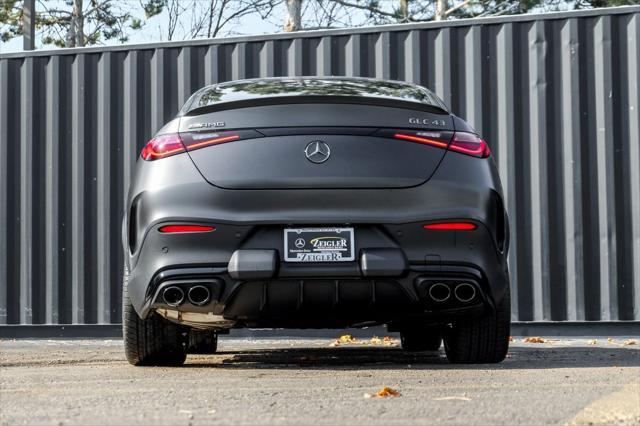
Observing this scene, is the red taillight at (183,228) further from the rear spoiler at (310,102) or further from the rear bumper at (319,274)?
the rear spoiler at (310,102)

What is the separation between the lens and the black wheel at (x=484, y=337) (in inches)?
232

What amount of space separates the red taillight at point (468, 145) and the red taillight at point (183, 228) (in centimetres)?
121

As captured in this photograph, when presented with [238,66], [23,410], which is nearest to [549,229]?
[238,66]

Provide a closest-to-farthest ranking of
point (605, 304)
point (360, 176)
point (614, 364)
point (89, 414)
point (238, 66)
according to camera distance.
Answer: point (89, 414) < point (360, 176) < point (614, 364) < point (605, 304) < point (238, 66)

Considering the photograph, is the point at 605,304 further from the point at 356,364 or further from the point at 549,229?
the point at 356,364

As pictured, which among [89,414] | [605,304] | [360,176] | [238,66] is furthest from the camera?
[238,66]

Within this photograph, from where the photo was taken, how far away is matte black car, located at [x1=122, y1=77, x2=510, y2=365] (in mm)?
5406

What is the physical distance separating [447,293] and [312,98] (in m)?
1.14

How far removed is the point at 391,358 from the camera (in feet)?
23.5

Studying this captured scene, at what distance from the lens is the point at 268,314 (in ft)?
18.1

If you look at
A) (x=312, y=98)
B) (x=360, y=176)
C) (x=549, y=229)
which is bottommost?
(x=549, y=229)

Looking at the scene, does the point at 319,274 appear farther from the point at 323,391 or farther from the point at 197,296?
the point at 323,391

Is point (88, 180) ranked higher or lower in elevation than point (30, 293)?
higher

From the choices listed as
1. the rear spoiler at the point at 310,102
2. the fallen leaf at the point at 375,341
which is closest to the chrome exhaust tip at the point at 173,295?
the rear spoiler at the point at 310,102
